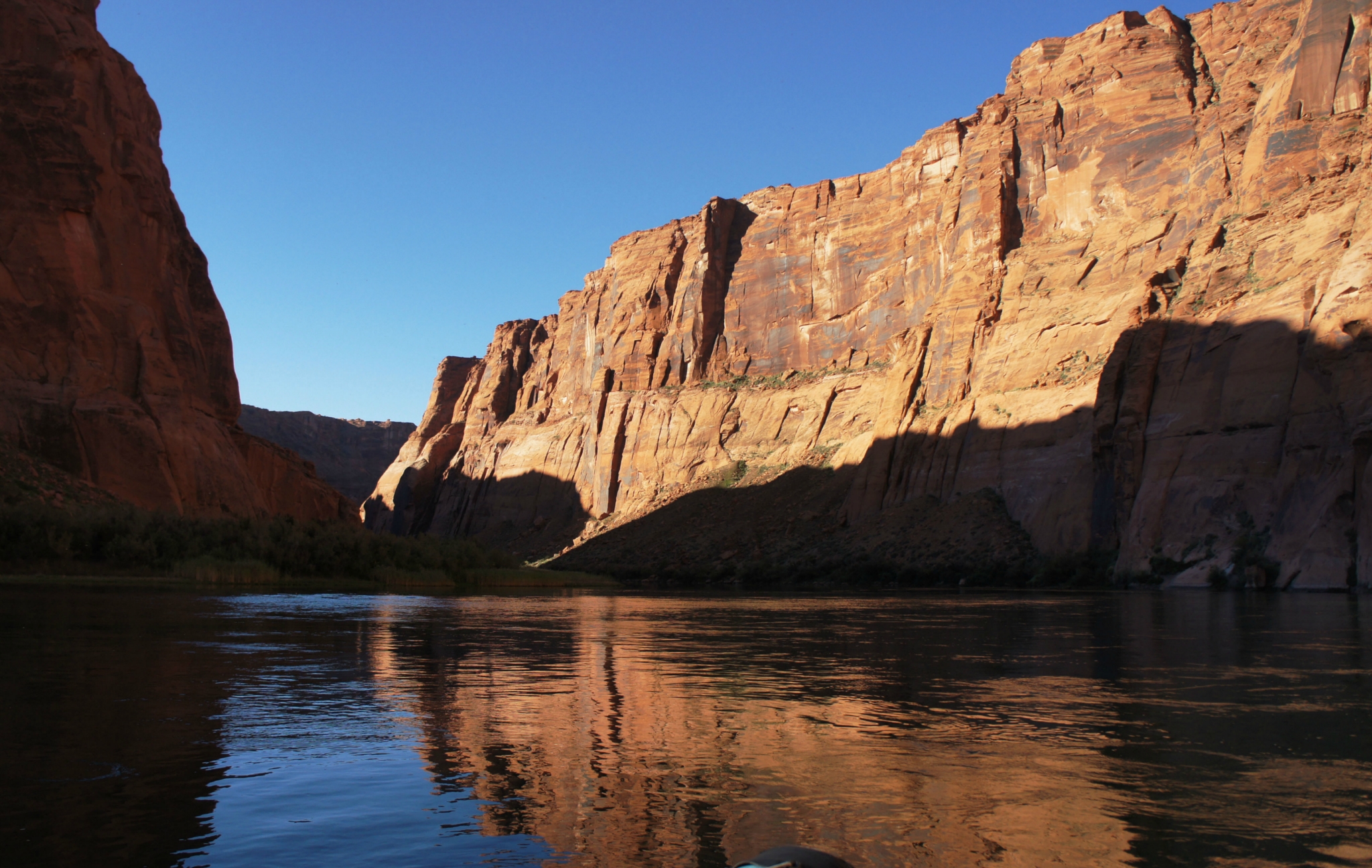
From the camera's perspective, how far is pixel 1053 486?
5503 cm

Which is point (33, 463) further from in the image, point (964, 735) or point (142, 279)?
point (964, 735)

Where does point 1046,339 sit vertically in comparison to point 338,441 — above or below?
below

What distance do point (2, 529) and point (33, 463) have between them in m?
8.22

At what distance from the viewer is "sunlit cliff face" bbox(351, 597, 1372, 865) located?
16.5ft

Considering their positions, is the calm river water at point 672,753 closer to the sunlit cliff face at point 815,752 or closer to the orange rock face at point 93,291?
the sunlit cliff face at point 815,752

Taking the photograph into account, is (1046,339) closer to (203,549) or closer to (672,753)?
(203,549)

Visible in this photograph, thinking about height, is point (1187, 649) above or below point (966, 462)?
below

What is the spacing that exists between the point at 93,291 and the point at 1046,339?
5307 cm

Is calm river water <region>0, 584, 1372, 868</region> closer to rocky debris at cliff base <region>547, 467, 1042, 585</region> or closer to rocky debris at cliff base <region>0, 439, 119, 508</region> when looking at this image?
rocky debris at cliff base <region>0, 439, 119, 508</region>

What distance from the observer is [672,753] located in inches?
276

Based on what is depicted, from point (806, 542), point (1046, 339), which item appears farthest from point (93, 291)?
point (1046, 339)

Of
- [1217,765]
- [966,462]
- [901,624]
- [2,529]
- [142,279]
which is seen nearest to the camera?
[1217,765]

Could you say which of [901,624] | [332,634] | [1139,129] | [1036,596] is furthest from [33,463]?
[1139,129]

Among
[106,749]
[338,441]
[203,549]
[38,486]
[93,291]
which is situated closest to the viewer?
[106,749]
